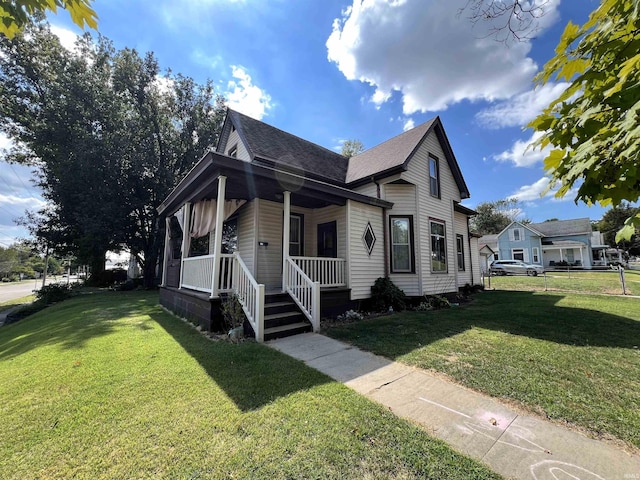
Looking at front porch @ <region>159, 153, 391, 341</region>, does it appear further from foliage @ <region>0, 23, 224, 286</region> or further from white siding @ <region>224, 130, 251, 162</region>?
foliage @ <region>0, 23, 224, 286</region>

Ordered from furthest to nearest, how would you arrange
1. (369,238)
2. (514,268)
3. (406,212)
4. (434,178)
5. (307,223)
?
(514,268) → (434,178) → (307,223) → (406,212) → (369,238)

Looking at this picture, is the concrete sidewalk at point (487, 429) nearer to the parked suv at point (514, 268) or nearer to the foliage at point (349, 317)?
the foliage at point (349, 317)

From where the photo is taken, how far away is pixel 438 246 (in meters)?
10.4

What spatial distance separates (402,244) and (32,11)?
9.09 metres

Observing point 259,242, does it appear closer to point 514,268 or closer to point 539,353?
point 539,353

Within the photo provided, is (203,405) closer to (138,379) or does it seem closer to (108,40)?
(138,379)

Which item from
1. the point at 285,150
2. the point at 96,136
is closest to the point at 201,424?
the point at 285,150

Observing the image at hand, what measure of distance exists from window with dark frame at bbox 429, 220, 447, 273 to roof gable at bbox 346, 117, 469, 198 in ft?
8.81

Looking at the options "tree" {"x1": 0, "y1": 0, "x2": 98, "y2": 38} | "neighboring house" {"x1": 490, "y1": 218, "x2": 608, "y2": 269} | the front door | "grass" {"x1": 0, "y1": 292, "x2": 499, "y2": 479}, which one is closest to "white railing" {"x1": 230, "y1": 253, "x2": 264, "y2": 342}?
"grass" {"x1": 0, "y1": 292, "x2": 499, "y2": 479}

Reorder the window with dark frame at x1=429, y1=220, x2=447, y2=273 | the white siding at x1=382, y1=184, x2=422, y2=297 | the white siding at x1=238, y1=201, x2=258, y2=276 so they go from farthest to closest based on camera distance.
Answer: the window with dark frame at x1=429, y1=220, x2=447, y2=273 → the white siding at x1=382, y1=184, x2=422, y2=297 → the white siding at x1=238, y1=201, x2=258, y2=276

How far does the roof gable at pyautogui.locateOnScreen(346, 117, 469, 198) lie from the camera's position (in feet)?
31.0

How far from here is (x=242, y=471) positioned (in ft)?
6.66

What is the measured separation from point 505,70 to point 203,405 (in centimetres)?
639

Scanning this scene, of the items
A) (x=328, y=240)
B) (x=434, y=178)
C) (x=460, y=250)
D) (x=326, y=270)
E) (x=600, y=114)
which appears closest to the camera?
(x=600, y=114)
